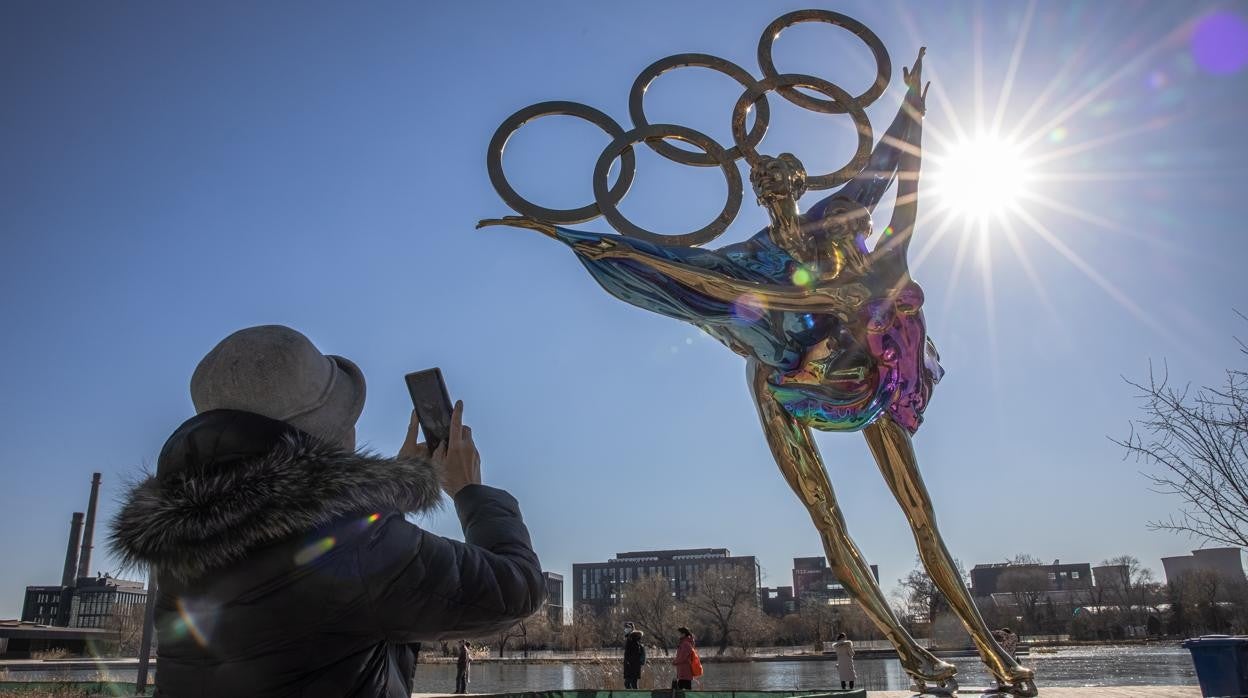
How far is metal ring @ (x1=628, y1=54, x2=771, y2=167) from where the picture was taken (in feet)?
27.6

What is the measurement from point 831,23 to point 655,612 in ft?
207

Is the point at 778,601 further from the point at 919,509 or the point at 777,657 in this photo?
the point at 919,509

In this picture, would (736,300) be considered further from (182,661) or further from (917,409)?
(182,661)

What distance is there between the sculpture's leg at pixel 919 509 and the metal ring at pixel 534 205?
3.27 m

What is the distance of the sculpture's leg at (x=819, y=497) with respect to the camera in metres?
7.28

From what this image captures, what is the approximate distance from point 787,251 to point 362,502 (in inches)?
229

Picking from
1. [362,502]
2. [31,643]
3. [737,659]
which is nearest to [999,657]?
[362,502]

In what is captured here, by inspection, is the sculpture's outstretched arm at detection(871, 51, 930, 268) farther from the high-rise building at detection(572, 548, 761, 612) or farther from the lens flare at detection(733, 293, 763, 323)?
the high-rise building at detection(572, 548, 761, 612)

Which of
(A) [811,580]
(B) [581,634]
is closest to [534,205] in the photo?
(B) [581,634]

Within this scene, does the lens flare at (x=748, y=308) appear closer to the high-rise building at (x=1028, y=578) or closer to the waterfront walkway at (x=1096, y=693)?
the waterfront walkway at (x=1096, y=693)

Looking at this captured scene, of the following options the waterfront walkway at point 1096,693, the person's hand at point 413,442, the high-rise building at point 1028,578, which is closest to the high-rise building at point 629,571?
the high-rise building at point 1028,578

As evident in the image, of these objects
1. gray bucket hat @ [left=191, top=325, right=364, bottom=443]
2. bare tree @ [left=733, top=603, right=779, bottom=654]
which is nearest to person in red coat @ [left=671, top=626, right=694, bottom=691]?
gray bucket hat @ [left=191, top=325, right=364, bottom=443]

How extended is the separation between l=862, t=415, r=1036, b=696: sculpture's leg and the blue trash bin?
3215 millimetres

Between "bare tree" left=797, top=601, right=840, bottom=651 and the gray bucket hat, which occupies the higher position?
the gray bucket hat
